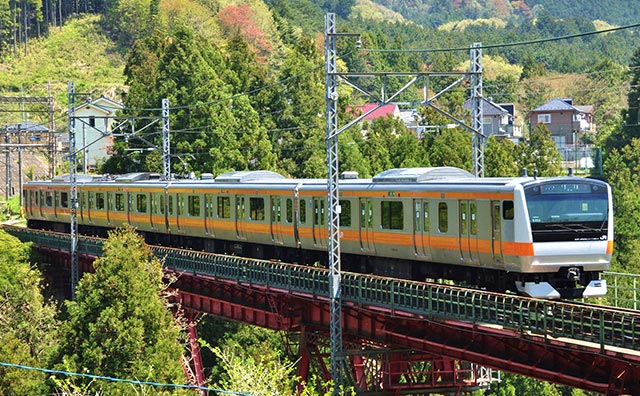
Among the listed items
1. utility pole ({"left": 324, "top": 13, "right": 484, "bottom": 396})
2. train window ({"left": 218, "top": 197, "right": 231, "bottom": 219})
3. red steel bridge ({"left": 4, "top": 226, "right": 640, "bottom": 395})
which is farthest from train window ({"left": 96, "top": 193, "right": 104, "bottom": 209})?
utility pole ({"left": 324, "top": 13, "right": 484, "bottom": 396})

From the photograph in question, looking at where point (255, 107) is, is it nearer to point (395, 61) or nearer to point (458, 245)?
point (458, 245)

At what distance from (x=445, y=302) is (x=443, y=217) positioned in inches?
145

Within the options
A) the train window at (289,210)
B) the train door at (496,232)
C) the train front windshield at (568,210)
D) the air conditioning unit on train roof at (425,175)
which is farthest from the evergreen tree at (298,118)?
the train front windshield at (568,210)

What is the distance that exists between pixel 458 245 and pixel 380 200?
13.6 ft

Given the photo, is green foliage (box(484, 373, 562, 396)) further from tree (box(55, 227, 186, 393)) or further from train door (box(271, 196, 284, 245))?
tree (box(55, 227, 186, 393))

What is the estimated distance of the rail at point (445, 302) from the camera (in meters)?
22.9

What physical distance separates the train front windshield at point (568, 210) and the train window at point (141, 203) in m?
25.1

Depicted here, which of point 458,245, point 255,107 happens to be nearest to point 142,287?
point 458,245

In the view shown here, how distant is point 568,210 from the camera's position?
91.8 feet

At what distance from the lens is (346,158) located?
7650 centimetres

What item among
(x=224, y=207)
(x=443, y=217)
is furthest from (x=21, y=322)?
(x=443, y=217)

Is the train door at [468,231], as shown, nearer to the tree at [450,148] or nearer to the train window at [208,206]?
the train window at [208,206]

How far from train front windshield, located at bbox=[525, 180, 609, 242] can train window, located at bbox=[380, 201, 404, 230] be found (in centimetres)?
559

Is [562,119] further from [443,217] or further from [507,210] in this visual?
[507,210]
